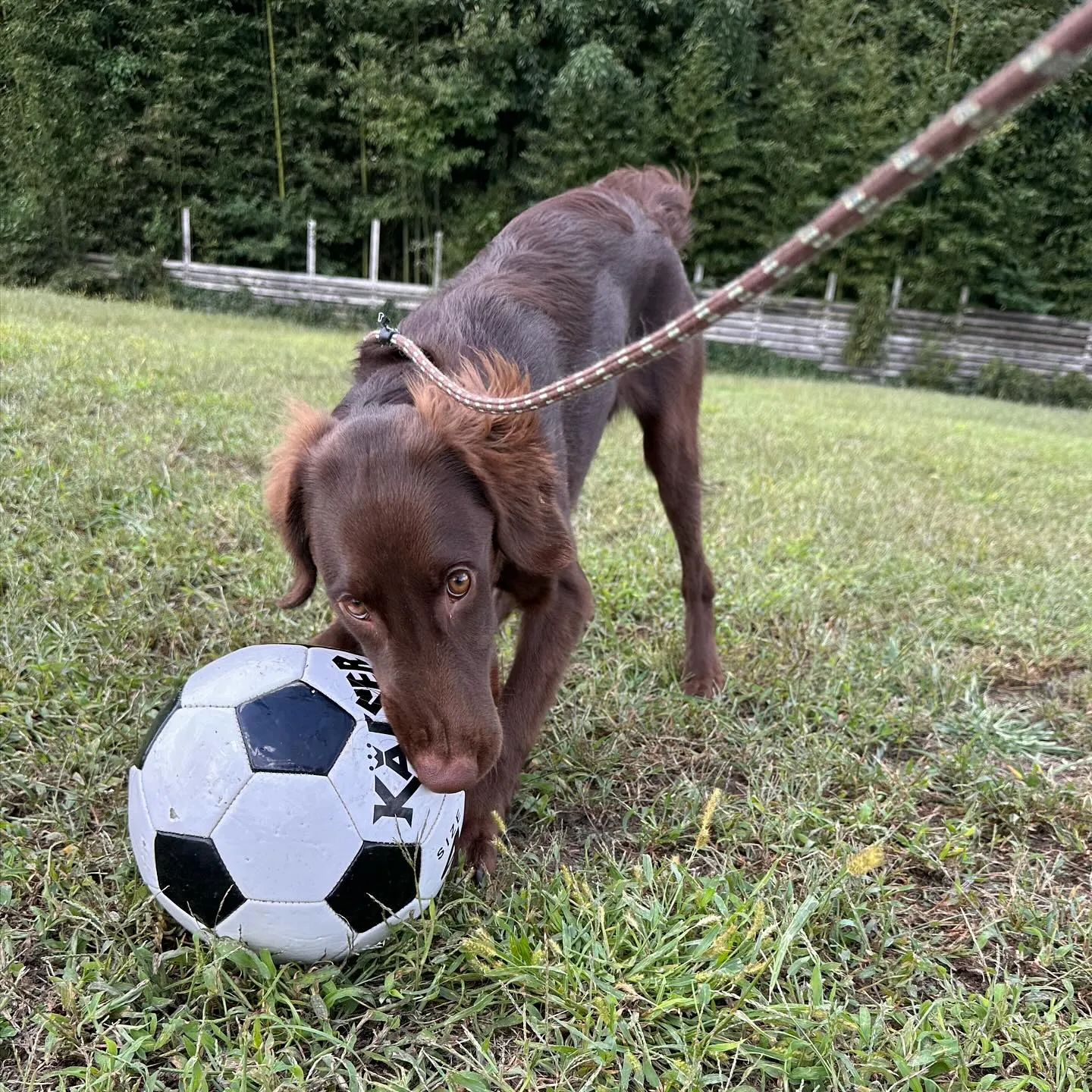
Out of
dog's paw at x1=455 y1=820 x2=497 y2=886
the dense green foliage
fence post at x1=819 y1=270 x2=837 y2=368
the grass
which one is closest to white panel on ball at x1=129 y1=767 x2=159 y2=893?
the grass

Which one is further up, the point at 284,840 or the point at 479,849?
the point at 284,840

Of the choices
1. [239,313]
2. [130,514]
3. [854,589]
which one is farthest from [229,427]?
[239,313]

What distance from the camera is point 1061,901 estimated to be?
1822mm

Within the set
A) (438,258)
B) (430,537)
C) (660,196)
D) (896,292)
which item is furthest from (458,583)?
(896,292)

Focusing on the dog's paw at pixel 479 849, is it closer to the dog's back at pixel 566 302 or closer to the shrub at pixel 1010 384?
the dog's back at pixel 566 302

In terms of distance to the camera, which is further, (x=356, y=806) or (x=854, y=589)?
(x=854, y=589)

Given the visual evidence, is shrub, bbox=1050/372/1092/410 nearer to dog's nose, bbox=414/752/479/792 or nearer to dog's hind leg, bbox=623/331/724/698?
dog's hind leg, bbox=623/331/724/698

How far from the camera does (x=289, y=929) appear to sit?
1418 mm

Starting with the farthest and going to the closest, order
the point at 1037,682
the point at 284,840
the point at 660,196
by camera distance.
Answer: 1. the point at 660,196
2. the point at 1037,682
3. the point at 284,840

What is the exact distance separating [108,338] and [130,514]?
14.3 feet

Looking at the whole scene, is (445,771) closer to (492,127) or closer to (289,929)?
(289,929)

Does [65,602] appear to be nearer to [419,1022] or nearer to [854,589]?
[419,1022]

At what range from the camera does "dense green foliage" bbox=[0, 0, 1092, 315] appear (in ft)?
60.5

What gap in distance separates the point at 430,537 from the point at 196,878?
0.70 meters
